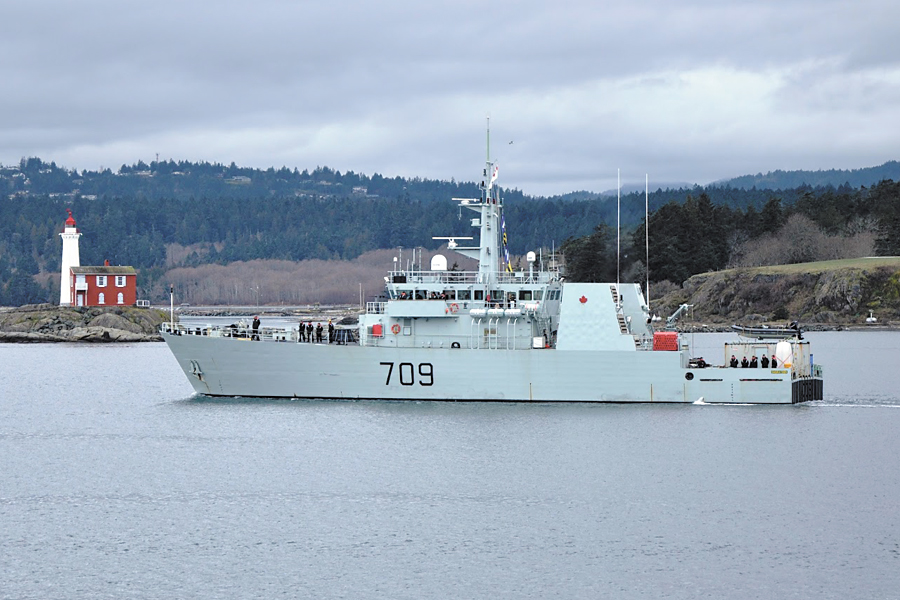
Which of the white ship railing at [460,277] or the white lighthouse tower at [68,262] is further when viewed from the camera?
the white lighthouse tower at [68,262]

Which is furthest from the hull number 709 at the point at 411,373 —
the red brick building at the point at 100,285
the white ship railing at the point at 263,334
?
the red brick building at the point at 100,285

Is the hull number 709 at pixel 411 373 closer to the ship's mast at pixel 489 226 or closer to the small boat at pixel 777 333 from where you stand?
the ship's mast at pixel 489 226

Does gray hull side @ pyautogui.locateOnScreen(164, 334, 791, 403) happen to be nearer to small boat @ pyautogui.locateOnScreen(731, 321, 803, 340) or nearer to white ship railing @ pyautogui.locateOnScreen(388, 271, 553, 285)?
small boat @ pyautogui.locateOnScreen(731, 321, 803, 340)

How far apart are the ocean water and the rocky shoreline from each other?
43.9 m

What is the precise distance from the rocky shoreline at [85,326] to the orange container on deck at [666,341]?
55.7m

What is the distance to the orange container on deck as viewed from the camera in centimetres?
3562

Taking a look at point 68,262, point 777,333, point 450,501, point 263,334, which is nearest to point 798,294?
point 68,262

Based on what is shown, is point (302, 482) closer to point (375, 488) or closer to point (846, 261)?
point (375, 488)

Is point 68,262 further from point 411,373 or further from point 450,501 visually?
point 450,501

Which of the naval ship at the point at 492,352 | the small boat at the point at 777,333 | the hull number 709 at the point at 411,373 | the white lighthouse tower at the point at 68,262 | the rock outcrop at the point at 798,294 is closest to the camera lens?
the naval ship at the point at 492,352

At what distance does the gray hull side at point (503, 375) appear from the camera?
117 feet

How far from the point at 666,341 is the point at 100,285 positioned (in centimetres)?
5921

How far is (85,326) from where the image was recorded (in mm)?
83625

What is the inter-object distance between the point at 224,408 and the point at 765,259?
78.1 m
